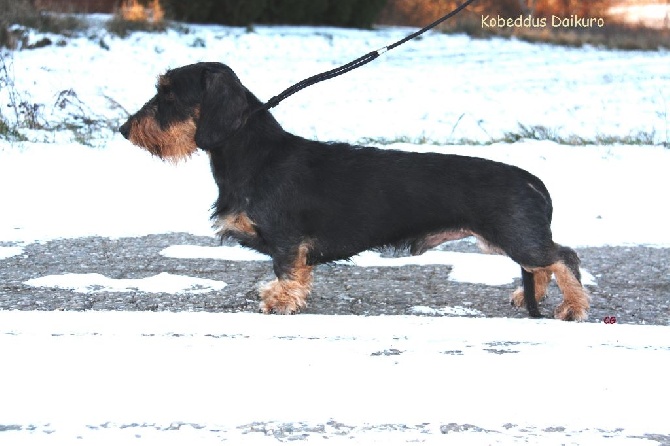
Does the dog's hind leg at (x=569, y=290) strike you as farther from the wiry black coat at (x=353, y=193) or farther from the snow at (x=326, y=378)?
the snow at (x=326, y=378)

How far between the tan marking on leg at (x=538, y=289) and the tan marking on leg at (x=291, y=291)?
102cm

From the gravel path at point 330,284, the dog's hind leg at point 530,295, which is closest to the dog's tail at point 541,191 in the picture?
the dog's hind leg at point 530,295

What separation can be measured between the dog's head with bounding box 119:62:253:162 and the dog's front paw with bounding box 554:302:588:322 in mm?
1726

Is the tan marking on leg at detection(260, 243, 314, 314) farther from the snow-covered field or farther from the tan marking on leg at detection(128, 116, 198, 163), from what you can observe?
the tan marking on leg at detection(128, 116, 198, 163)

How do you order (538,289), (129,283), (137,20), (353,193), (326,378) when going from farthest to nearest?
(137,20)
(129,283)
(538,289)
(353,193)
(326,378)

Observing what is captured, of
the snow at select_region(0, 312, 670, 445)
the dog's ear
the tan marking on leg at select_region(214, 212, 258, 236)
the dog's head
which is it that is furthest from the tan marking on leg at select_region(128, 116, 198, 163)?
Result: the snow at select_region(0, 312, 670, 445)

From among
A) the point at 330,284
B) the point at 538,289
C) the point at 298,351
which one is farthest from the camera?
the point at 330,284

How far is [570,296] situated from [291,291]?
4.23 feet

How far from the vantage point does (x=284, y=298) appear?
4.40 m

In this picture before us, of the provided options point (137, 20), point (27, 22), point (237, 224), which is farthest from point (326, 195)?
point (137, 20)

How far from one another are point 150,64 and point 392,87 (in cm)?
365

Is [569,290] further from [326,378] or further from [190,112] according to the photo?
[190,112]

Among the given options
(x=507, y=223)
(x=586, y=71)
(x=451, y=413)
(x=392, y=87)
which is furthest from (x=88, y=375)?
(x=586, y=71)

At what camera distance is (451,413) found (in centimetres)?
303
